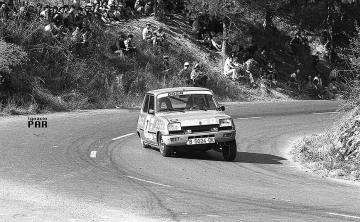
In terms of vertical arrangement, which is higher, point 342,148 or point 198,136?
point 198,136

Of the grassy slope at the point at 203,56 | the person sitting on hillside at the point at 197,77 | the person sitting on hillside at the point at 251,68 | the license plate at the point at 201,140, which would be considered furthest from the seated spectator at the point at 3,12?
the license plate at the point at 201,140

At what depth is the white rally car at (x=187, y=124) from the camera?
1555cm

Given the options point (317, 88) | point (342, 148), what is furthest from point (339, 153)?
point (317, 88)

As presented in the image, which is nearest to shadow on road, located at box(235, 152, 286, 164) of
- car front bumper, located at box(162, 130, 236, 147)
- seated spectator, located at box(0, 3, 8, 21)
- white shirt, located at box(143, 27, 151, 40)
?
car front bumper, located at box(162, 130, 236, 147)

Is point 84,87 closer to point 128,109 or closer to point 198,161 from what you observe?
point 128,109

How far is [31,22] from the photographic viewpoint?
101 feet

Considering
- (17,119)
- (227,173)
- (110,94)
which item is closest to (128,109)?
(110,94)

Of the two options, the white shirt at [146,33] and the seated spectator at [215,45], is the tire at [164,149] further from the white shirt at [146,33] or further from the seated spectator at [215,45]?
the seated spectator at [215,45]

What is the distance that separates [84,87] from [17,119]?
277 inches

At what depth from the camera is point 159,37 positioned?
35844 mm

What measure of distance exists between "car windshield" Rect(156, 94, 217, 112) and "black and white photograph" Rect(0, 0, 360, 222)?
0.04 metres

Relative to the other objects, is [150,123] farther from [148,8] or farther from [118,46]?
[148,8]

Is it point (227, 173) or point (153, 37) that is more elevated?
point (153, 37)

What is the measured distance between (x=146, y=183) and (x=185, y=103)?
4.73m
